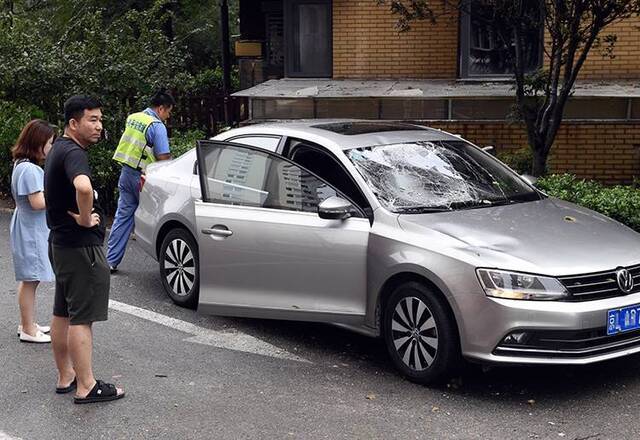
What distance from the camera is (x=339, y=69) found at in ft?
47.4

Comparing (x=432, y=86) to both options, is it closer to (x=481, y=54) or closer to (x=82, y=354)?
(x=481, y=54)

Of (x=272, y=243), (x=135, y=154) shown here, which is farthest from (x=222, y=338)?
(x=135, y=154)

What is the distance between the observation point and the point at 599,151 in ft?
38.0

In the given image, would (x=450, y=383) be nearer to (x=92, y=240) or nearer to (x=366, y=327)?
(x=366, y=327)

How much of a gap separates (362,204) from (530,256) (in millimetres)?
1276

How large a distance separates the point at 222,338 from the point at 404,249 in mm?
1812

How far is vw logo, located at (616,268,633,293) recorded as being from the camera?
5.54 metres

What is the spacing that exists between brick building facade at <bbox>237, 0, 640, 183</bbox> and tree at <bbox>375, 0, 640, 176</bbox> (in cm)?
149

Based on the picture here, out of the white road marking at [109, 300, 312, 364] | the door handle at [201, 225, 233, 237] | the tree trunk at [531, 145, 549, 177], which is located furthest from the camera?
the tree trunk at [531, 145, 549, 177]

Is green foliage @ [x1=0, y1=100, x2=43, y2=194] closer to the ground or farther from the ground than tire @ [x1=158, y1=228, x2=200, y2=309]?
farther from the ground

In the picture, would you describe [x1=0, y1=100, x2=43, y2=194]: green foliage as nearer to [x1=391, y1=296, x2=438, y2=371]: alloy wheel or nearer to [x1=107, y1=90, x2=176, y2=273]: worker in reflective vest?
[x1=107, y1=90, x2=176, y2=273]: worker in reflective vest

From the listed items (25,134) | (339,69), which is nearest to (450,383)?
(25,134)

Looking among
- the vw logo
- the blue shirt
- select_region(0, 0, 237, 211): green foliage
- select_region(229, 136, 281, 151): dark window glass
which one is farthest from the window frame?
select_region(0, 0, 237, 211): green foliage

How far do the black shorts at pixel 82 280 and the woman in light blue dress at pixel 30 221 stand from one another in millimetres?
1204
